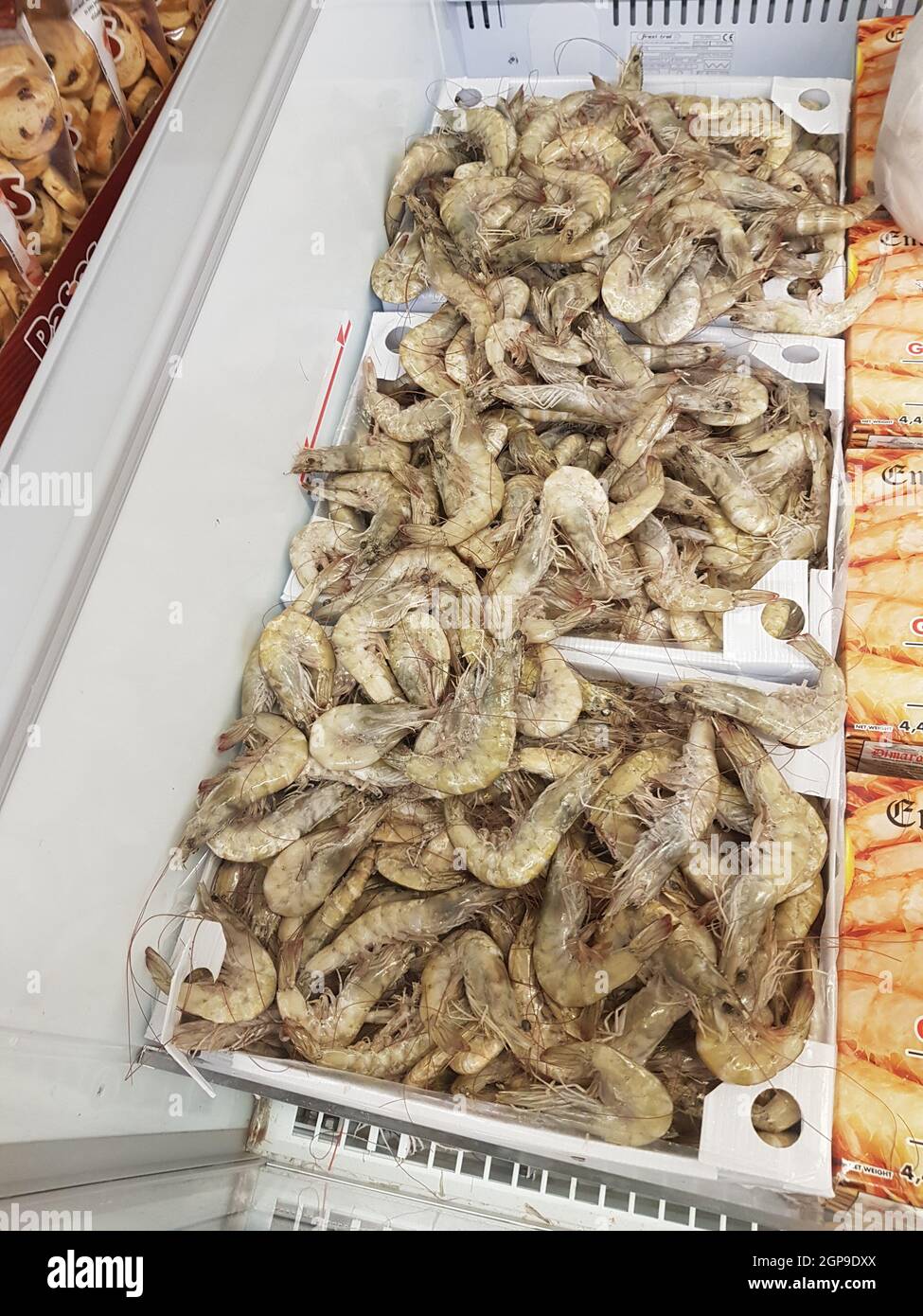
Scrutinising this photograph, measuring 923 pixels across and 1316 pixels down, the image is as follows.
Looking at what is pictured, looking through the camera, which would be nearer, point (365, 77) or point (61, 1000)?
point (61, 1000)

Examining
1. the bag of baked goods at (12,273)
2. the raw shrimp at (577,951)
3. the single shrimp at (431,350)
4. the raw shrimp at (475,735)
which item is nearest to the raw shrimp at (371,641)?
the raw shrimp at (475,735)

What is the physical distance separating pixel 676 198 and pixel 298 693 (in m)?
1.54

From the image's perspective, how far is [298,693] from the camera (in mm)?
1658

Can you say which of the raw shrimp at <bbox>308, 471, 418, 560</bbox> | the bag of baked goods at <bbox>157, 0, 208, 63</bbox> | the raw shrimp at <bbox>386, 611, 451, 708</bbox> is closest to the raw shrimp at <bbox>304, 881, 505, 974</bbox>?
the raw shrimp at <bbox>386, 611, 451, 708</bbox>

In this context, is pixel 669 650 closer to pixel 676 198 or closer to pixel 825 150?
pixel 676 198

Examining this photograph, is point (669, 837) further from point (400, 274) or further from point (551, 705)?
point (400, 274)

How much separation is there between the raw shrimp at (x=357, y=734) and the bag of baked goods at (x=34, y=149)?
0.91m

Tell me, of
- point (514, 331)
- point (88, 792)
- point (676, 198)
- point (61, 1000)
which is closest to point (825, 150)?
Result: point (676, 198)

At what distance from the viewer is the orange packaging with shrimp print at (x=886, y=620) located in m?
1.58

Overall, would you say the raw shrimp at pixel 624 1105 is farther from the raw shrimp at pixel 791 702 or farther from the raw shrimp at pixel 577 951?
the raw shrimp at pixel 791 702

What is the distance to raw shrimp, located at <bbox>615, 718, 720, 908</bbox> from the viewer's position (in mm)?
1457

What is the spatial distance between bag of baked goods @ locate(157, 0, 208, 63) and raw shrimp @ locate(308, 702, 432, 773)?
53.7 inches

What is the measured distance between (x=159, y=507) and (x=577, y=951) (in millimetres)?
979

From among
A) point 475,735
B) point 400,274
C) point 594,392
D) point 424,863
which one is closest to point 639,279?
point 594,392
